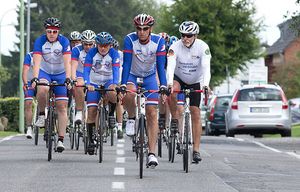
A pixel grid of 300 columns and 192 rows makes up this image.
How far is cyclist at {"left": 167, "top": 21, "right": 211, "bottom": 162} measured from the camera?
15.7m

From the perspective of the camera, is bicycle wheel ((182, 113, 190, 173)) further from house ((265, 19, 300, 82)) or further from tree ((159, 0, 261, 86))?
house ((265, 19, 300, 82))

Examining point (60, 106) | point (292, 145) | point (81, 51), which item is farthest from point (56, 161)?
point (292, 145)

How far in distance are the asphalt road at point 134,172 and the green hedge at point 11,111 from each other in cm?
2178

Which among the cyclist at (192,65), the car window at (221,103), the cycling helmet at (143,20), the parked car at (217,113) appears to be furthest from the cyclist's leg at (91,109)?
the car window at (221,103)

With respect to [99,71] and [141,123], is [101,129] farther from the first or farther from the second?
[141,123]

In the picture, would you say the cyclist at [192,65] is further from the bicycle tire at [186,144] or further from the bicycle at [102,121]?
the bicycle at [102,121]

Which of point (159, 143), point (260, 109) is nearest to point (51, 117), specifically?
point (159, 143)

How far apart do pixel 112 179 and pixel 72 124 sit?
21.8 feet

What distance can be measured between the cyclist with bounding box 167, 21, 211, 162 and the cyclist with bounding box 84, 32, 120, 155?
1.27m

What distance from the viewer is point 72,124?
66.9ft

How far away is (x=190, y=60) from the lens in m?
16.2

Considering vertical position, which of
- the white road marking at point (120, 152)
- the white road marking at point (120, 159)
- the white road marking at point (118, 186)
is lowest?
the white road marking at point (118, 186)

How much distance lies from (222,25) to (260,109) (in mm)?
36211

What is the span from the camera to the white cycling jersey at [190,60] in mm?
15922
